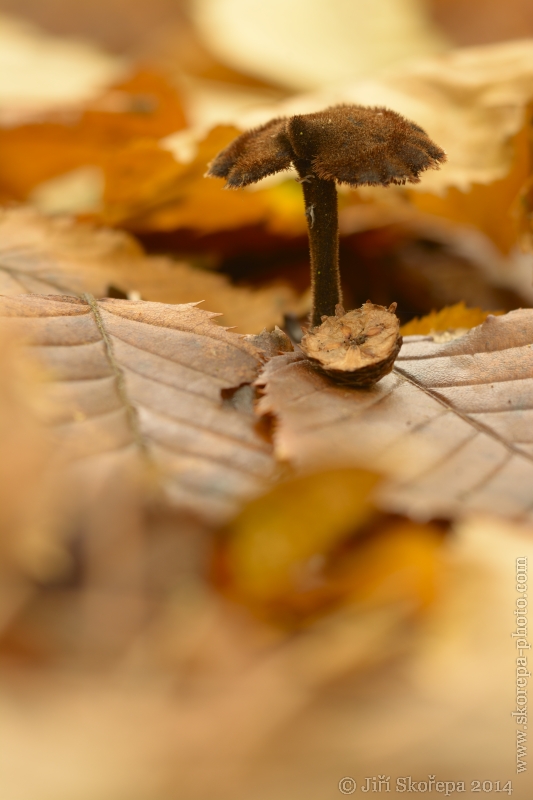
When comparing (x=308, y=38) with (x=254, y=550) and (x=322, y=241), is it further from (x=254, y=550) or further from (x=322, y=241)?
(x=254, y=550)

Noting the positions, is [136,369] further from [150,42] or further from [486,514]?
[150,42]

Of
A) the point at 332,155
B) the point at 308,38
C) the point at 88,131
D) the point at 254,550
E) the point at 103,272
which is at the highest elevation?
the point at 308,38

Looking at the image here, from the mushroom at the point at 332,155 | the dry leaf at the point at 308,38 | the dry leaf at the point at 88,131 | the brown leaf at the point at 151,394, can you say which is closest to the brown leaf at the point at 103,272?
the brown leaf at the point at 151,394

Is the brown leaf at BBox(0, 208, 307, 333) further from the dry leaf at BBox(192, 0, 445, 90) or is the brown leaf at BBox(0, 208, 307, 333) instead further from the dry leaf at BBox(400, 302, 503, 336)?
the dry leaf at BBox(192, 0, 445, 90)

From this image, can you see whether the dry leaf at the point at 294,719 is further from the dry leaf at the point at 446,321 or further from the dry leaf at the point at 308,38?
the dry leaf at the point at 308,38

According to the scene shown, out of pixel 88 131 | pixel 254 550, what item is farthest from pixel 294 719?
pixel 88 131
